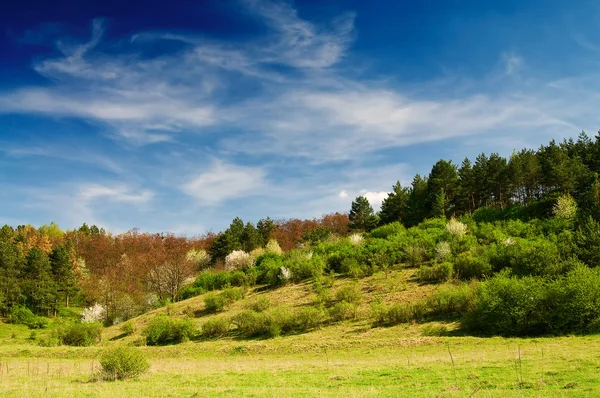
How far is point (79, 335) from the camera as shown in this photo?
38.4 metres

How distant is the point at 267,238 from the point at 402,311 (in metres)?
63.5

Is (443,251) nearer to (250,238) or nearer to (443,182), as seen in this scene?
(443,182)

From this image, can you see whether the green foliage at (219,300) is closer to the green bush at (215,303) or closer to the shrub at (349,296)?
the green bush at (215,303)

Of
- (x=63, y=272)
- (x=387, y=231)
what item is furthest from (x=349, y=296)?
(x=63, y=272)

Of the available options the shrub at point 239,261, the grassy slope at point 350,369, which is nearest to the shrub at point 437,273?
the grassy slope at point 350,369

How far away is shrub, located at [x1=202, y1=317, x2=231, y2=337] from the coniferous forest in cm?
89

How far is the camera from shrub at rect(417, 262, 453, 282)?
130ft

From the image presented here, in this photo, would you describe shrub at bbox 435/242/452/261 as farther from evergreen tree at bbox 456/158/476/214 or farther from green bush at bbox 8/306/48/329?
green bush at bbox 8/306/48/329

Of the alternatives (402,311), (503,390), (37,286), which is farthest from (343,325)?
(37,286)

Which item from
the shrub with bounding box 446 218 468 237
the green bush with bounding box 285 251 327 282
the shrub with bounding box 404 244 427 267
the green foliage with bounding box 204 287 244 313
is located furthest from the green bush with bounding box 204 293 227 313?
the shrub with bounding box 446 218 468 237

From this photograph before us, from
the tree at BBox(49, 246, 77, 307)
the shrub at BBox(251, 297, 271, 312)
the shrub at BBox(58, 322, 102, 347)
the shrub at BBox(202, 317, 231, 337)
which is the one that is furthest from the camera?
the tree at BBox(49, 246, 77, 307)

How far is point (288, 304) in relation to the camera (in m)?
40.6

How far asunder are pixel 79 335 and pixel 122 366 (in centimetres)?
2438

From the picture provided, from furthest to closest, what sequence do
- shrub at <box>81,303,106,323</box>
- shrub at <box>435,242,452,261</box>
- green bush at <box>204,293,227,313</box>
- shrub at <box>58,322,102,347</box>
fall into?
shrub at <box>81,303,106,323</box>
shrub at <box>435,242,452,261</box>
green bush at <box>204,293,227,313</box>
shrub at <box>58,322,102,347</box>
